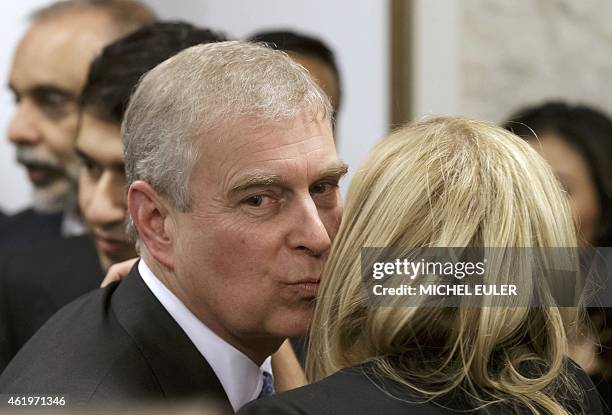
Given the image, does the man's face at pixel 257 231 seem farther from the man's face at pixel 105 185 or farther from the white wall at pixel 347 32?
the white wall at pixel 347 32

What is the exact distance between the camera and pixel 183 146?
1707 mm

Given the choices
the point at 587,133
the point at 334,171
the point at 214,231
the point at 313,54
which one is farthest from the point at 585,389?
the point at 313,54

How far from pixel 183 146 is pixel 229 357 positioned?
1.16ft

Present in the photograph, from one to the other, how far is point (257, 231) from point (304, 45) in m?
1.88

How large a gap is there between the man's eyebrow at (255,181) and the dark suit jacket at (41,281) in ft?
→ 3.10

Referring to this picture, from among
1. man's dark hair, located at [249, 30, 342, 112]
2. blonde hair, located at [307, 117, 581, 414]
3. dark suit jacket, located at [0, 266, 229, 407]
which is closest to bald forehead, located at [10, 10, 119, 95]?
man's dark hair, located at [249, 30, 342, 112]

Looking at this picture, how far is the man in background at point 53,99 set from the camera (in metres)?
3.19

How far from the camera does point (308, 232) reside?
169cm

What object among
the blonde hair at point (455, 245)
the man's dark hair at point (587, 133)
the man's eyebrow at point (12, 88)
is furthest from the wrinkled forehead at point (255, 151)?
the man's eyebrow at point (12, 88)

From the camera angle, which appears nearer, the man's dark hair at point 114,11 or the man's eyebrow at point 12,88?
the man's dark hair at point 114,11

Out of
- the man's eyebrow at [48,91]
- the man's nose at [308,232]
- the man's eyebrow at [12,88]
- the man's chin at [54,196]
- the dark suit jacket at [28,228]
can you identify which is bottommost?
the dark suit jacket at [28,228]

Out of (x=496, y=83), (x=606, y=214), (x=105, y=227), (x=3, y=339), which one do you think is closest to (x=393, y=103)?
(x=496, y=83)

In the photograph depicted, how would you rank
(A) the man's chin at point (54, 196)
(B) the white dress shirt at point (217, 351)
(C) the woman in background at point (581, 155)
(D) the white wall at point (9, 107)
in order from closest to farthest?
(B) the white dress shirt at point (217, 351)
(C) the woman in background at point (581, 155)
(A) the man's chin at point (54, 196)
(D) the white wall at point (9, 107)

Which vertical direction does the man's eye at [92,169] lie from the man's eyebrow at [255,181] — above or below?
below
